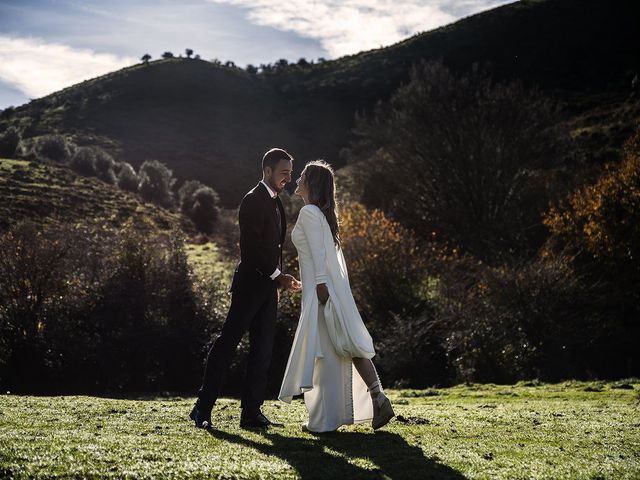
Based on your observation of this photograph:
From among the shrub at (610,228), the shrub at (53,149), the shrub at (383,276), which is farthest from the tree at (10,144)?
the shrub at (610,228)

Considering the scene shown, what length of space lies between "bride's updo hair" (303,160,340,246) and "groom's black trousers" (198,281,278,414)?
102 cm

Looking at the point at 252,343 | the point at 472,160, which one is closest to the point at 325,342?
the point at 252,343

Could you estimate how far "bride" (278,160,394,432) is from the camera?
752 centimetres

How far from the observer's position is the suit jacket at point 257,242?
26.1 feet

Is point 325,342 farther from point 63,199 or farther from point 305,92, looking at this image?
point 305,92

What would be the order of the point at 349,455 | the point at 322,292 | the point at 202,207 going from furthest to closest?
the point at 202,207 < the point at 322,292 < the point at 349,455

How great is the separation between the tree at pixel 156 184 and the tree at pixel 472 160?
38276 mm

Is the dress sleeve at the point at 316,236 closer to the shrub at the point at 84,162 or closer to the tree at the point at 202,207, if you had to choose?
the tree at the point at 202,207

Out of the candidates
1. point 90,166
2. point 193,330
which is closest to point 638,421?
point 193,330

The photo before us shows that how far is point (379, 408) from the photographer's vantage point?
7.37 m

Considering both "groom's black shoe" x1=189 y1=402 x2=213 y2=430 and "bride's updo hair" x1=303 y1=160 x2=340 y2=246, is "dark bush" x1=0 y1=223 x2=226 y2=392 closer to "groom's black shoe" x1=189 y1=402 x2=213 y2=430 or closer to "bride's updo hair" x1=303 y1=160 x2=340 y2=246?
"groom's black shoe" x1=189 y1=402 x2=213 y2=430

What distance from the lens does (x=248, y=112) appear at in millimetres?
113875

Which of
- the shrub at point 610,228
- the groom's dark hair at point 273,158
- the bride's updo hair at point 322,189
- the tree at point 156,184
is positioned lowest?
the bride's updo hair at point 322,189

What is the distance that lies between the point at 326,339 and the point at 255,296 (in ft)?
3.09
